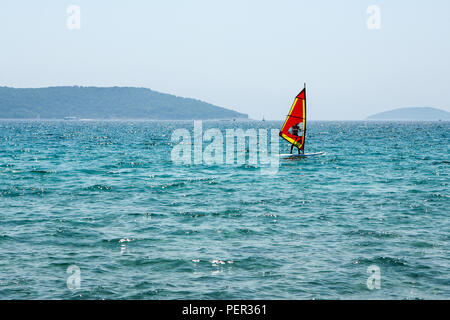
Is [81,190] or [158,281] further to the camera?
[81,190]

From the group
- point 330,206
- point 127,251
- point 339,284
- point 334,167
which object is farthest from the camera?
point 334,167

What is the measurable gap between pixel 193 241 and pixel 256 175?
67.0ft

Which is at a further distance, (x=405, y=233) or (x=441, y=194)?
(x=441, y=194)

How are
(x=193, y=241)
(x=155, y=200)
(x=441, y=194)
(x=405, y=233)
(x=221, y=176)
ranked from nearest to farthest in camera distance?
(x=193, y=241) → (x=405, y=233) → (x=155, y=200) → (x=441, y=194) → (x=221, y=176)

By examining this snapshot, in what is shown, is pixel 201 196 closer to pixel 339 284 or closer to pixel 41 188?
pixel 41 188

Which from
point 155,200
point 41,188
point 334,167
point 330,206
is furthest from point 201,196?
point 334,167

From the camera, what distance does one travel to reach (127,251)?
14.9 m

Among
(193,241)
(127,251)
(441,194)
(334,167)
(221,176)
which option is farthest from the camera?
(334,167)

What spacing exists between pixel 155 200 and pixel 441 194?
620 inches

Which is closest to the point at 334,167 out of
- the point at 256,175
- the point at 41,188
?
the point at 256,175

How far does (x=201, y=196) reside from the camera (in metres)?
26.0
